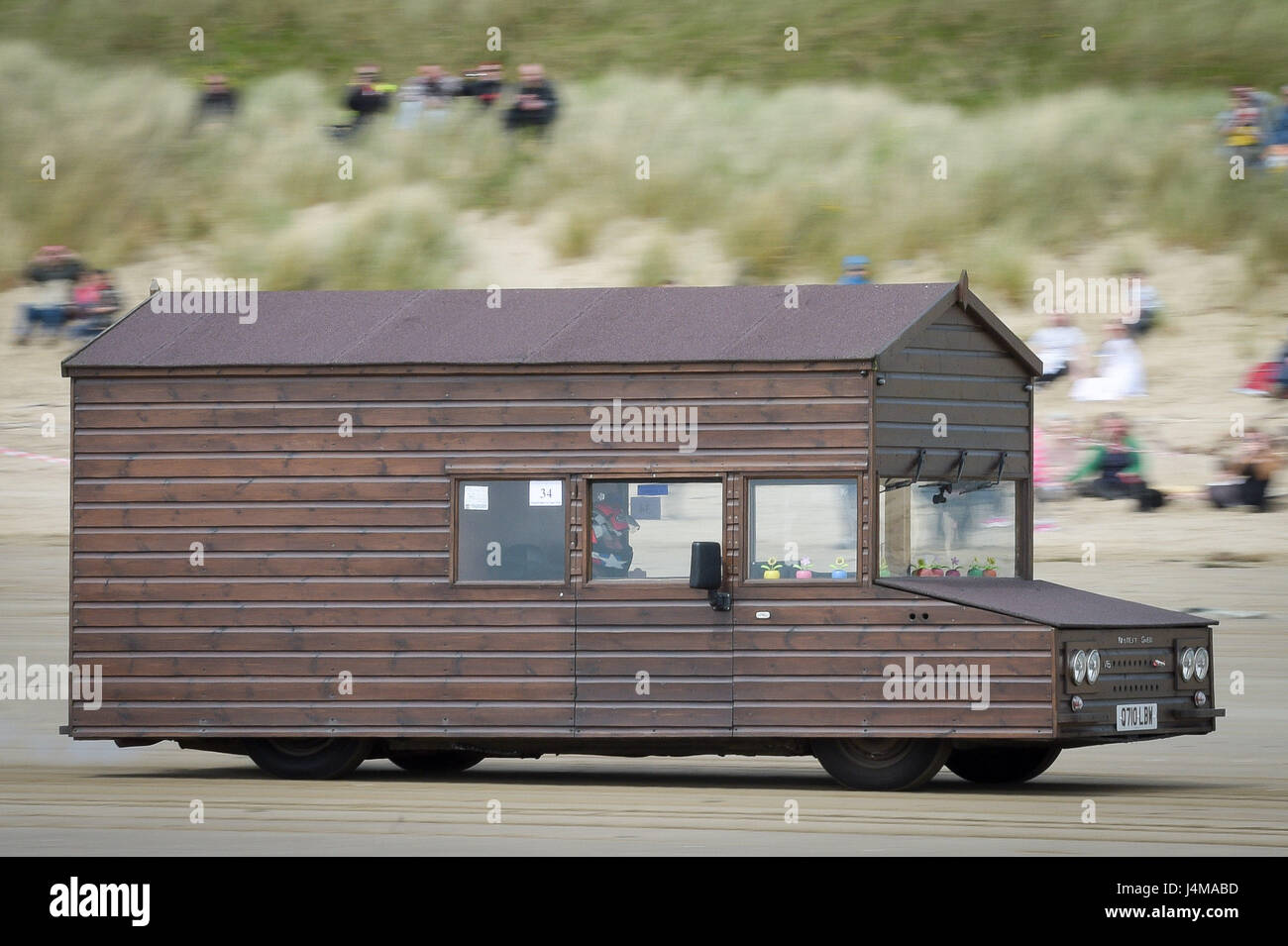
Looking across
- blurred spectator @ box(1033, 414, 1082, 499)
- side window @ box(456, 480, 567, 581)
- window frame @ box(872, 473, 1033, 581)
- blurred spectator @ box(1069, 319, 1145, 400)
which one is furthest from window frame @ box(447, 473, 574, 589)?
blurred spectator @ box(1069, 319, 1145, 400)

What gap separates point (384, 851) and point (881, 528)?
4358 mm

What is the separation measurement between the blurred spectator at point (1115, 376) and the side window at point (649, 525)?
11.3 meters

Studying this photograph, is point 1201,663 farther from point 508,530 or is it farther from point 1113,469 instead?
point 1113,469

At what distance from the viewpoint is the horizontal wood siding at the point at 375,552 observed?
14.5 m

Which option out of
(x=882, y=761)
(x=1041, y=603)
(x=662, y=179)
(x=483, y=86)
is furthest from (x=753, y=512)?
(x=483, y=86)

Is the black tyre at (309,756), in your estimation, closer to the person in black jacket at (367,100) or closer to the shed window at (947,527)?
the shed window at (947,527)

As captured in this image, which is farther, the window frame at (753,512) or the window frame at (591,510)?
the window frame at (591,510)

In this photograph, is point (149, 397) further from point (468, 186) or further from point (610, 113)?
point (610, 113)

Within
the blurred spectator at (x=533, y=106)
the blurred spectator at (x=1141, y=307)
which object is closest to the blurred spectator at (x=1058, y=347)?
the blurred spectator at (x=1141, y=307)

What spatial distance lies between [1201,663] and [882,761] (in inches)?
83.6

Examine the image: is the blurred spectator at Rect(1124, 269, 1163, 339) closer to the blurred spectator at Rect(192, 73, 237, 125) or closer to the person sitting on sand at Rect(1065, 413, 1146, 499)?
the person sitting on sand at Rect(1065, 413, 1146, 499)

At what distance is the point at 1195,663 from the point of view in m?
14.4

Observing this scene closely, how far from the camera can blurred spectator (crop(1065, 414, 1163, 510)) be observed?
23.3m

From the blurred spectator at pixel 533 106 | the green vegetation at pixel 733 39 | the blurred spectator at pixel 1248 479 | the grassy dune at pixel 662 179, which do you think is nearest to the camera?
the blurred spectator at pixel 1248 479
